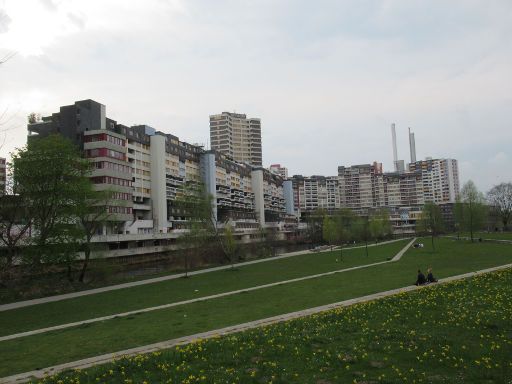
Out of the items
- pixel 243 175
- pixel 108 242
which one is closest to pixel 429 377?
pixel 108 242

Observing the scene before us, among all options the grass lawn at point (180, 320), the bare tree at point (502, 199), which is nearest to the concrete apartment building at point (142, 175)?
the grass lawn at point (180, 320)

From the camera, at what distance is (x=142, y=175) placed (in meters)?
106

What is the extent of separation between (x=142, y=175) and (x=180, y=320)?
88.2 m

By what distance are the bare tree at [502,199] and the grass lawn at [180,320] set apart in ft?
377

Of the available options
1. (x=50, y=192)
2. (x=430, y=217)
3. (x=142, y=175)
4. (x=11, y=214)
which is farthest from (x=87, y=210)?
(x=430, y=217)

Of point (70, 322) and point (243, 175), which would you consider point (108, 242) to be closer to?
point (70, 322)

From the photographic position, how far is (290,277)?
4128 centimetres

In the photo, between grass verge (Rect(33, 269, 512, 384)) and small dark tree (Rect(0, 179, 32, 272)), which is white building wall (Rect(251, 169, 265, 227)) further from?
grass verge (Rect(33, 269, 512, 384))

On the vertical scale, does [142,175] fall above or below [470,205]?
above

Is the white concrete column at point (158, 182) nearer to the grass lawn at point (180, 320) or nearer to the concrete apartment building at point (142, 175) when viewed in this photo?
the concrete apartment building at point (142, 175)

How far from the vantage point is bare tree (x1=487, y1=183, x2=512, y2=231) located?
134 m

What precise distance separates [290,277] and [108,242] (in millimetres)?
52606

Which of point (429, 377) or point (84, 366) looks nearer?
point (429, 377)

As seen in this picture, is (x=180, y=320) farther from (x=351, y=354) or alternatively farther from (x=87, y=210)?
(x=87, y=210)
